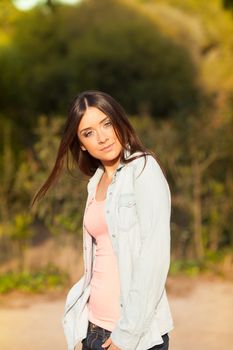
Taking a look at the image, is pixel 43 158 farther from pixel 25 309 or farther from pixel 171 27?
pixel 171 27

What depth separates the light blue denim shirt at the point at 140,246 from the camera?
189 centimetres

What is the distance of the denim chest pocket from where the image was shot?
1954mm

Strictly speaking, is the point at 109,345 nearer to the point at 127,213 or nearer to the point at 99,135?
the point at 127,213

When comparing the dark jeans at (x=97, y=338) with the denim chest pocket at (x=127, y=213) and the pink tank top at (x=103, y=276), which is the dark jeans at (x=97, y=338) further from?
the denim chest pocket at (x=127, y=213)

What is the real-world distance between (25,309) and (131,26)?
1124 cm

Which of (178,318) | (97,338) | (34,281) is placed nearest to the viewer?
(97,338)

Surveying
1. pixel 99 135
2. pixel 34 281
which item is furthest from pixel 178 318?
pixel 99 135

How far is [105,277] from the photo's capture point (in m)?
2.07

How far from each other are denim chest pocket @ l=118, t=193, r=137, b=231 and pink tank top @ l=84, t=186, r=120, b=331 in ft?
0.32

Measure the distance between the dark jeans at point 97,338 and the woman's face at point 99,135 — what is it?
492 mm

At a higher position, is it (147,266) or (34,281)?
(147,266)

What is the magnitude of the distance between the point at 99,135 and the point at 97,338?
0.58 metres

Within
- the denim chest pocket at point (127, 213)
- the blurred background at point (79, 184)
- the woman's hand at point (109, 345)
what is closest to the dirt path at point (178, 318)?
the blurred background at point (79, 184)

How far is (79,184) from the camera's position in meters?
6.46
